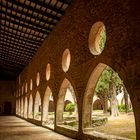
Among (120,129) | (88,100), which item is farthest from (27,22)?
(120,129)

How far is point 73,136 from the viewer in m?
9.73

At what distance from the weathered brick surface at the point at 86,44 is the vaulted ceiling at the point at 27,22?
0.57 meters

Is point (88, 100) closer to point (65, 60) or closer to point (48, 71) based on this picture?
point (65, 60)

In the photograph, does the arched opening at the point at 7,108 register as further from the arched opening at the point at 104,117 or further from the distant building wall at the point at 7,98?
the arched opening at the point at 104,117

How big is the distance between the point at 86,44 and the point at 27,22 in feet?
19.6

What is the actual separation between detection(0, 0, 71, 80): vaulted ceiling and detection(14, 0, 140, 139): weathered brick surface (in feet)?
1.87

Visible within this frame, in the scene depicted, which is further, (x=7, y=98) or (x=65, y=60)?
(x=7, y=98)

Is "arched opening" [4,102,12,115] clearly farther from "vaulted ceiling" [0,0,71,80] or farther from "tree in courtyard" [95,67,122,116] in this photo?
"tree in courtyard" [95,67,122,116]

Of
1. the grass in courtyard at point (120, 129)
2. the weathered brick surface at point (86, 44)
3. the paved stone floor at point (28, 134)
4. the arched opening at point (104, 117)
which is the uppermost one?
the weathered brick surface at point (86, 44)

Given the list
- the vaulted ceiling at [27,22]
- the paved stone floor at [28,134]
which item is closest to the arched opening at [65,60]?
the vaulted ceiling at [27,22]

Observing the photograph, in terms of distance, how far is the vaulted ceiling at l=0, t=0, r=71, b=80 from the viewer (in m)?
12.0

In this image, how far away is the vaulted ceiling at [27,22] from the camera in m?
12.0

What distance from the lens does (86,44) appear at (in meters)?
9.18

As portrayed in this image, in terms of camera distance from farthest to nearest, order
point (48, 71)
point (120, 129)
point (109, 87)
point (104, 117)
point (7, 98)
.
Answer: point (7, 98), point (109, 87), point (104, 117), point (48, 71), point (120, 129)
